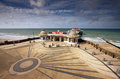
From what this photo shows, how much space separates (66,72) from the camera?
9188 millimetres

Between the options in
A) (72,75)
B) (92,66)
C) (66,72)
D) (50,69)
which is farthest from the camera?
(92,66)

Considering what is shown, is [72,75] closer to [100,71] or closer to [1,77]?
[100,71]

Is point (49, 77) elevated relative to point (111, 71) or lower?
lower

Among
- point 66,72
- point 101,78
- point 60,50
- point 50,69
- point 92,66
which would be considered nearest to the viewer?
point 101,78

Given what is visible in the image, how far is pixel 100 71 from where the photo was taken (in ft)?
30.1

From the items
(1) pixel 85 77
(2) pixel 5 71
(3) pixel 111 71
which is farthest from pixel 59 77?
(2) pixel 5 71

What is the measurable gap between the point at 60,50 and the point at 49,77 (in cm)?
851

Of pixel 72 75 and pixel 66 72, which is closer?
pixel 72 75

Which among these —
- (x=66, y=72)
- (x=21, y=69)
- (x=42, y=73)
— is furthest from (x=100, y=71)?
(x=21, y=69)

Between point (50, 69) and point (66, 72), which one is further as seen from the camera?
point (50, 69)

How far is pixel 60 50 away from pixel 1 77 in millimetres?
12316

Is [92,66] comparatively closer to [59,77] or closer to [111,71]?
[111,71]

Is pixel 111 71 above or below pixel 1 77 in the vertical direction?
→ above

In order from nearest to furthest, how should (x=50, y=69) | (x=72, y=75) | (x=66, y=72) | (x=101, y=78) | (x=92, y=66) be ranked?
(x=101, y=78), (x=72, y=75), (x=66, y=72), (x=50, y=69), (x=92, y=66)
